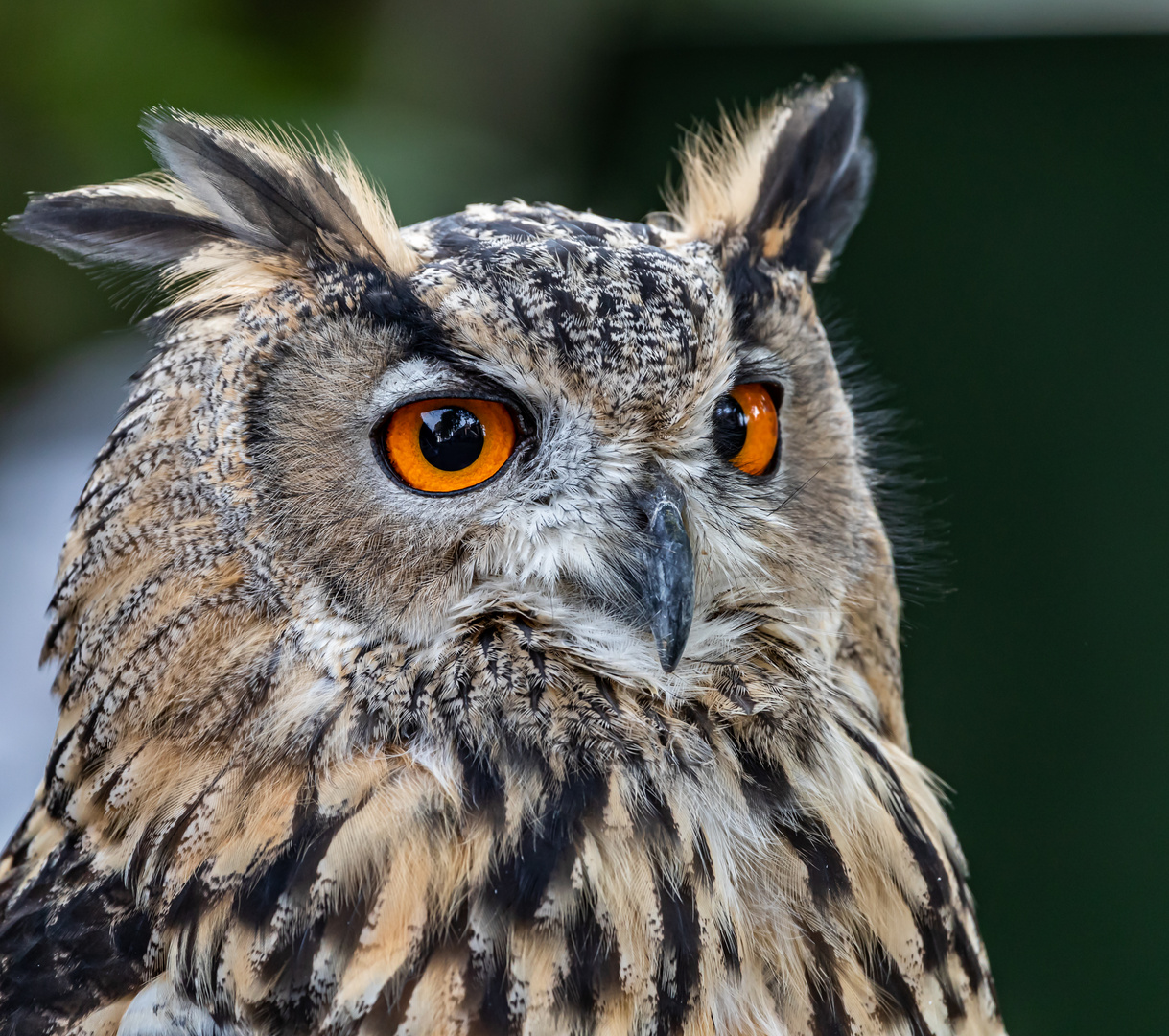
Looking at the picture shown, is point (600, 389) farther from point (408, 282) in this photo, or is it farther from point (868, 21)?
point (868, 21)

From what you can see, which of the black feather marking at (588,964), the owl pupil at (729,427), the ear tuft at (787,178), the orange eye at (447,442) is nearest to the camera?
the black feather marking at (588,964)

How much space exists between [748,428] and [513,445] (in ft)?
0.91

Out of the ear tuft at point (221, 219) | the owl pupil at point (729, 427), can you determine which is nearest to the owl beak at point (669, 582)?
the owl pupil at point (729, 427)

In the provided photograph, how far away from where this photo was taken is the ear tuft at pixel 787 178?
1388 mm

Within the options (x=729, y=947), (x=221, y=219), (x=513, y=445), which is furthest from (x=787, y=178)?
(x=729, y=947)

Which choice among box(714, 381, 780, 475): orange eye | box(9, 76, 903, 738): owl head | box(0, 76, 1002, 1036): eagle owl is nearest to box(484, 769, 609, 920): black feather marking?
box(0, 76, 1002, 1036): eagle owl

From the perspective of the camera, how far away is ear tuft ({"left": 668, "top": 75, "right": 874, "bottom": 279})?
4.55 ft

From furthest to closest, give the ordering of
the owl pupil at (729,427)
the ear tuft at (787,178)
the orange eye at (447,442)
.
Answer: the ear tuft at (787,178), the owl pupil at (729,427), the orange eye at (447,442)

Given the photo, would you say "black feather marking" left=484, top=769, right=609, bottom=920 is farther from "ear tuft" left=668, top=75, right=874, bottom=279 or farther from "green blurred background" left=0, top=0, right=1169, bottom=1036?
"green blurred background" left=0, top=0, right=1169, bottom=1036

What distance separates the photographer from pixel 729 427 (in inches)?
46.5

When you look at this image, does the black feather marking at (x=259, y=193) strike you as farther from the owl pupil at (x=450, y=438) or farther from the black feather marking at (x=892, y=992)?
the black feather marking at (x=892, y=992)

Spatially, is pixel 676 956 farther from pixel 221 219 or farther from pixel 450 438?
pixel 221 219

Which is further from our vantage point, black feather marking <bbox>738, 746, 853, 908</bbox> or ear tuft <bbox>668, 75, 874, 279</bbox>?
ear tuft <bbox>668, 75, 874, 279</bbox>

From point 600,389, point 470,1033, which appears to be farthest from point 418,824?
point 600,389
